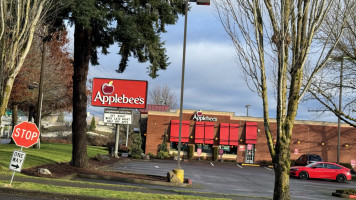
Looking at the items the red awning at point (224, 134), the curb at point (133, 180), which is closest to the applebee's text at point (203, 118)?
the red awning at point (224, 134)

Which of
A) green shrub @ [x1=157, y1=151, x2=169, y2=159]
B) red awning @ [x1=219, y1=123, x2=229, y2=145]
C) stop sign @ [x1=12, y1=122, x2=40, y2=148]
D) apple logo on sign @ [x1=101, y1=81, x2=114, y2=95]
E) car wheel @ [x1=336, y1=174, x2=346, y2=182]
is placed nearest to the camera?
stop sign @ [x1=12, y1=122, x2=40, y2=148]

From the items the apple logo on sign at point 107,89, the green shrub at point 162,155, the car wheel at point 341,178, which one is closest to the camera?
the car wheel at point 341,178

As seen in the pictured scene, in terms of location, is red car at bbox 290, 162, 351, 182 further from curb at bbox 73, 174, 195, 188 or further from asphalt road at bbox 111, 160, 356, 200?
curb at bbox 73, 174, 195, 188

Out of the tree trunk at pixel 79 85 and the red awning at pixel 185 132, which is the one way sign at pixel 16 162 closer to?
the tree trunk at pixel 79 85

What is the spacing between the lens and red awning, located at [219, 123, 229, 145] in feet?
151

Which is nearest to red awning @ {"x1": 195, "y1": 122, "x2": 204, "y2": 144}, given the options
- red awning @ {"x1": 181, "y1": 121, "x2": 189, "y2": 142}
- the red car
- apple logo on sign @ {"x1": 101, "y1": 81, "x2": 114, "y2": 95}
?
red awning @ {"x1": 181, "y1": 121, "x2": 189, "y2": 142}

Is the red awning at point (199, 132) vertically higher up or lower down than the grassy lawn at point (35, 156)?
higher up

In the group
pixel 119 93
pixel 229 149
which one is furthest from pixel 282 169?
pixel 229 149

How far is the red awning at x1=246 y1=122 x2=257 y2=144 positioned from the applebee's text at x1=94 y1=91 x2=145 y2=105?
16.4 metres

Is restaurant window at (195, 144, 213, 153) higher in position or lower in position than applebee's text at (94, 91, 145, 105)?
lower

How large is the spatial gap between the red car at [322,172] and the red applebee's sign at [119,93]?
517 inches

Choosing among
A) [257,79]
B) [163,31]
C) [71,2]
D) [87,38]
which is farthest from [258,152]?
[257,79]

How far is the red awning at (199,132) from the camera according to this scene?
152 feet

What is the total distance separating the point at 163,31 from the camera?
840 inches
